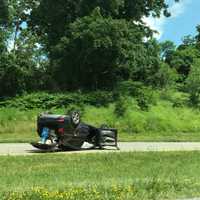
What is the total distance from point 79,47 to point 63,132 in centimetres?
2850

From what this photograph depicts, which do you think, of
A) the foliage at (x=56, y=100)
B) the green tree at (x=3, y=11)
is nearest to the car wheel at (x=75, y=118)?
the foliage at (x=56, y=100)

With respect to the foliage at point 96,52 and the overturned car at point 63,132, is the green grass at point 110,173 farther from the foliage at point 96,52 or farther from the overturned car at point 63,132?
the foliage at point 96,52

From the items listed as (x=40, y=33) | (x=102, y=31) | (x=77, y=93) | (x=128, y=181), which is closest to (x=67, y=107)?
(x=77, y=93)

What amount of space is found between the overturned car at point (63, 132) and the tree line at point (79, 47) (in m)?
24.7

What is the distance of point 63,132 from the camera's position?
73.5 ft

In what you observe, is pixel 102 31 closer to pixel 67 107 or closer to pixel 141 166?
pixel 67 107

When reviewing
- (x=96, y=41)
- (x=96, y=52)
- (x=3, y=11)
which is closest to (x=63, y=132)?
(x=96, y=41)

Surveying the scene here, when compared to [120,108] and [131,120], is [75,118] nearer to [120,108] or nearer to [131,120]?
[131,120]

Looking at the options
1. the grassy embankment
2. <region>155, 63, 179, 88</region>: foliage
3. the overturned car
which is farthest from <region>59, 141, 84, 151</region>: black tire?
<region>155, 63, 179, 88</region>: foliage

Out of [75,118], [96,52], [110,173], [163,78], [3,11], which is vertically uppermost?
[3,11]

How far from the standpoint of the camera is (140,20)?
59.2 metres

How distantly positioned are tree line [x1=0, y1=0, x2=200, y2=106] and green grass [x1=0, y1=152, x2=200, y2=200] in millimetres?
29199

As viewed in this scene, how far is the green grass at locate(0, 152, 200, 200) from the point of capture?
465 inches

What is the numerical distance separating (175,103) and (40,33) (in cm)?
1522
